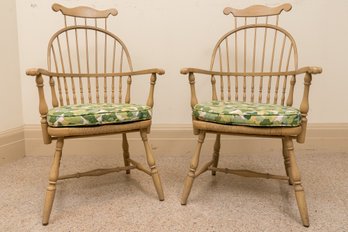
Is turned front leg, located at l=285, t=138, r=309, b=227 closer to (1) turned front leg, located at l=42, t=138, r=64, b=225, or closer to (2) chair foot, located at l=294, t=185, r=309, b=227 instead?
(2) chair foot, located at l=294, t=185, r=309, b=227

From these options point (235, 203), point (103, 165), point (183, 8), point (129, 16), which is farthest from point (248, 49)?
point (103, 165)

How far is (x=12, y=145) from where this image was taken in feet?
6.96

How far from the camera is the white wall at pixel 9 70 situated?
6.64 ft

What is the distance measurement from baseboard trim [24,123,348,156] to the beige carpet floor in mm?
194

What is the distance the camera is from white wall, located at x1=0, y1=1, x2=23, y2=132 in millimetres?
2023

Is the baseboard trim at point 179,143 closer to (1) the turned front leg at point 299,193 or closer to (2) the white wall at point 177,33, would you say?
(2) the white wall at point 177,33

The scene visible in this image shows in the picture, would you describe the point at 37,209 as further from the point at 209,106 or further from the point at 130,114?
the point at 209,106

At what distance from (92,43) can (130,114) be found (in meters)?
1.00

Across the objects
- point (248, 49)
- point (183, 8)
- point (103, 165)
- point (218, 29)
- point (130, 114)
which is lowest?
point (103, 165)

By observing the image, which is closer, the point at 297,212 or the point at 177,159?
the point at 297,212

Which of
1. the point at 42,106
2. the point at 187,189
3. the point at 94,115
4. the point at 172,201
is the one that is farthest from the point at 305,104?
the point at 42,106

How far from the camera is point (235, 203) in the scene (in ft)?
4.91

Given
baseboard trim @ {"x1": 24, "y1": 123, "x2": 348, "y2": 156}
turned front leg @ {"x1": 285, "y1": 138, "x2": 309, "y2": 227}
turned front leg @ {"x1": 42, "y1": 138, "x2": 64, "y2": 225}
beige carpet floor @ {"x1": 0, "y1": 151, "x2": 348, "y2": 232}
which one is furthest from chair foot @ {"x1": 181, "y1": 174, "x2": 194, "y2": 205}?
baseboard trim @ {"x1": 24, "y1": 123, "x2": 348, "y2": 156}

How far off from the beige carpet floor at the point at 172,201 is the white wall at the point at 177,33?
591 mm
